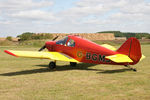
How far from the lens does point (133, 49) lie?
11328 mm

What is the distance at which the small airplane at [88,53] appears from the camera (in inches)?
444

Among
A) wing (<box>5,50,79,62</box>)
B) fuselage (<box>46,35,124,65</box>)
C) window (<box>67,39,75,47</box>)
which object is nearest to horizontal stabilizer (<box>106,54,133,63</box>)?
fuselage (<box>46,35,124,65</box>)

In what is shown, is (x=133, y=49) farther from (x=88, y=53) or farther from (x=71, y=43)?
(x=71, y=43)

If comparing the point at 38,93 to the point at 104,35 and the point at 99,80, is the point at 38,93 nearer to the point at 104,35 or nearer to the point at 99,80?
the point at 99,80

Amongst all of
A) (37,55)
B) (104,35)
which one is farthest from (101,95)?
(104,35)

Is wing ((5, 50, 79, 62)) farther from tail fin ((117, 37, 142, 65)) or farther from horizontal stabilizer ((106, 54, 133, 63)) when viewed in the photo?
tail fin ((117, 37, 142, 65))

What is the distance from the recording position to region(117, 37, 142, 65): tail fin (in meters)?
11.2

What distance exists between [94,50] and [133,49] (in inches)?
93.9

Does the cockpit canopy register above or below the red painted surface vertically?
above

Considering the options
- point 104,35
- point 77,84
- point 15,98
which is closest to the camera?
point 15,98

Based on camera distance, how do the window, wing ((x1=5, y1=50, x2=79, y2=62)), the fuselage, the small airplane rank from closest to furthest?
the small airplane → wing ((x1=5, y1=50, x2=79, y2=62)) → the fuselage → the window

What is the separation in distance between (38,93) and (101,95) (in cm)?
222

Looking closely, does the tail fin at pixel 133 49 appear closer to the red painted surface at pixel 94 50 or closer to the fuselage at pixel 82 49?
the red painted surface at pixel 94 50

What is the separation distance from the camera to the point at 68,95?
23.7 ft
